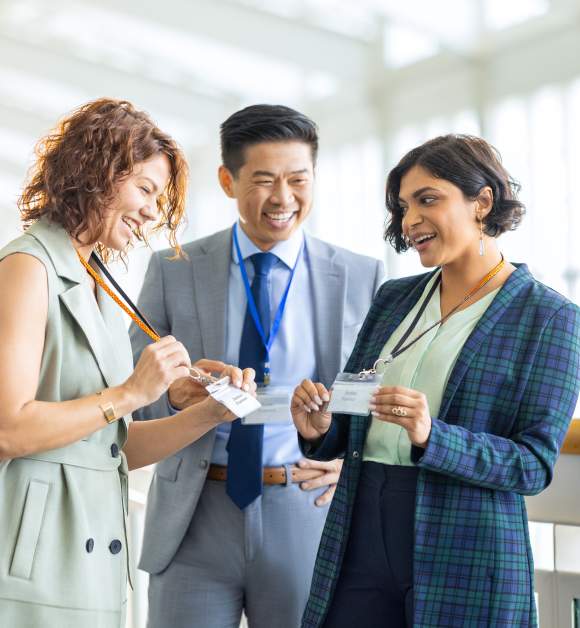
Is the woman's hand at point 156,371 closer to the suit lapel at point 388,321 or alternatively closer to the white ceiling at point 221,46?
the suit lapel at point 388,321

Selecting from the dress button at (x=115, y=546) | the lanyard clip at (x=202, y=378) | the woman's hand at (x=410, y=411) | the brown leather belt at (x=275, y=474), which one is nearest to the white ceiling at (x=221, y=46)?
the brown leather belt at (x=275, y=474)

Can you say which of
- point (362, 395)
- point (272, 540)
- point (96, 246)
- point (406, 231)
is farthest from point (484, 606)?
point (96, 246)

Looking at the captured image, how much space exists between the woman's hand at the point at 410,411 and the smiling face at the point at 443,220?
1.21 feet

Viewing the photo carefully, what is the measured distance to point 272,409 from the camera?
6.81 ft

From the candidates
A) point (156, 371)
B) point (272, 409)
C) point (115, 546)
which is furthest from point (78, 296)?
point (272, 409)

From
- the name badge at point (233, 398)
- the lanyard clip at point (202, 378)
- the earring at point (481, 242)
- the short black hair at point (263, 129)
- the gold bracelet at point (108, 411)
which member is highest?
the short black hair at point (263, 129)

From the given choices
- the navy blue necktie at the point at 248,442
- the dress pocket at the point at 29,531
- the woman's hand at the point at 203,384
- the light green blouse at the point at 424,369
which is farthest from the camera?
the navy blue necktie at the point at 248,442

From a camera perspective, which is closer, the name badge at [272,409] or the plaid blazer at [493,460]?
the plaid blazer at [493,460]

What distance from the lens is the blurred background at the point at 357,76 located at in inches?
286

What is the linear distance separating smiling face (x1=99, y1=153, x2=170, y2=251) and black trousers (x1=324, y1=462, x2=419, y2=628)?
689 mm

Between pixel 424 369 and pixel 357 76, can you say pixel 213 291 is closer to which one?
pixel 424 369

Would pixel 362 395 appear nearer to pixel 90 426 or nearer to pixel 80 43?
pixel 90 426

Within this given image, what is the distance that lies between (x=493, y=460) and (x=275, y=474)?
0.70 metres

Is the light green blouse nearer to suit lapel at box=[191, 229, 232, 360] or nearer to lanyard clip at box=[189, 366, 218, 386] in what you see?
lanyard clip at box=[189, 366, 218, 386]
